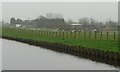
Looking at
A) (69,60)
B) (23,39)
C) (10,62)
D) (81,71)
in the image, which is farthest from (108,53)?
(23,39)

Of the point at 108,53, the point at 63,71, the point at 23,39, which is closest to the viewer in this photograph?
the point at 63,71

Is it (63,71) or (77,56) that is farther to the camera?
(77,56)

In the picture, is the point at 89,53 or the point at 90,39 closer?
the point at 89,53

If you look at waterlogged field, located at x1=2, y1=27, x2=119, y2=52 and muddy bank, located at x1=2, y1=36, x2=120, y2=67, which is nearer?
muddy bank, located at x1=2, y1=36, x2=120, y2=67

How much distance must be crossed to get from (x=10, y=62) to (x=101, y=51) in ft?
31.8

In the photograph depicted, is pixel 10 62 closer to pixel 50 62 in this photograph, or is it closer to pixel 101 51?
pixel 50 62

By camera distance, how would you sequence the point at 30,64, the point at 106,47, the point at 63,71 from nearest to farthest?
the point at 63,71 → the point at 30,64 → the point at 106,47

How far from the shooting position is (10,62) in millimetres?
36375

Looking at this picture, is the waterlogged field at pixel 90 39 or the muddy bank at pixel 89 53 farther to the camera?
the waterlogged field at pixel 90 39

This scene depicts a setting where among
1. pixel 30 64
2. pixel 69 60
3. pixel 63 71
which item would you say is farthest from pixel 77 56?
pixel 63 71

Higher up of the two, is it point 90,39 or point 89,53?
point 90,39

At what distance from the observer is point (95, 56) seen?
39.2 metres

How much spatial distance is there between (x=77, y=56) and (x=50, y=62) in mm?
5726

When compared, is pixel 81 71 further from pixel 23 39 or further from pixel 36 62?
pixel 23 39
